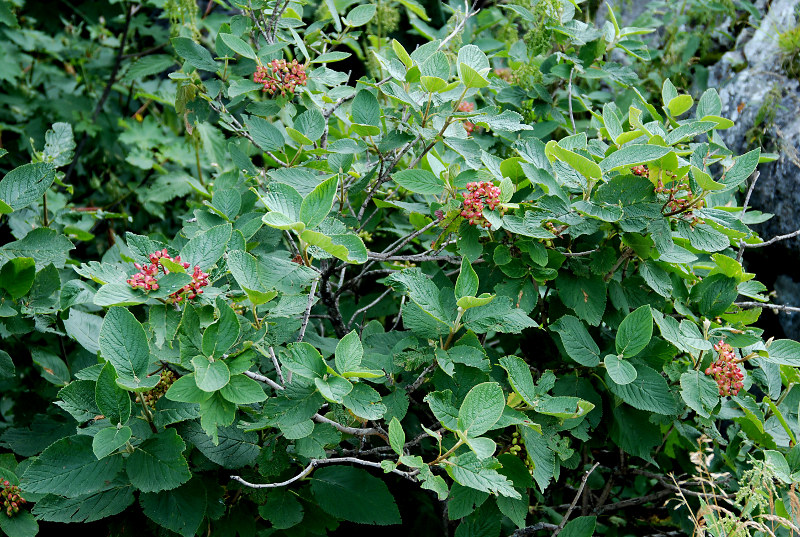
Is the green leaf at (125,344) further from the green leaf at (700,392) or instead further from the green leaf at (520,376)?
the green leaf at (700,392)

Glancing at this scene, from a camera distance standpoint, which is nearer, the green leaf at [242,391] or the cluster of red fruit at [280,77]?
the green leaf at [242,391]

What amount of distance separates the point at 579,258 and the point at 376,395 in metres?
0.58

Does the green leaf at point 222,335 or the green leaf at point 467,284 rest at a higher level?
the green leaf at point 467,284

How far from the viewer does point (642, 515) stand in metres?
1.81

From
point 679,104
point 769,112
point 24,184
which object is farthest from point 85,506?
point 769,112

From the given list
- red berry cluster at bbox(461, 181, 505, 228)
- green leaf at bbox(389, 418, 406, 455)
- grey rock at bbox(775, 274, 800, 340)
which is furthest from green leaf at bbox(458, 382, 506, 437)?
grey rock at bbox(775, 274, 800, 340)

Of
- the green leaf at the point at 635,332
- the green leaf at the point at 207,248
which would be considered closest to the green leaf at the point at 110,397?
the green leaf at the point at 207,248

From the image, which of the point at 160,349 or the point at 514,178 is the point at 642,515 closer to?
the point at 514,178

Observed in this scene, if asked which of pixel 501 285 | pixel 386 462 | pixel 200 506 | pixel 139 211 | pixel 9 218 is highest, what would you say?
pixel 501 285

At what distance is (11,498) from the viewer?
1282mm

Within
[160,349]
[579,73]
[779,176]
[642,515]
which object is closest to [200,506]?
[160,349]

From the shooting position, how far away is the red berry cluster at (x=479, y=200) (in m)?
1.30

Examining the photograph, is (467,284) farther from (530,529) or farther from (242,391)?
(530,529)

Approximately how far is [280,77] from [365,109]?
0.93ft
